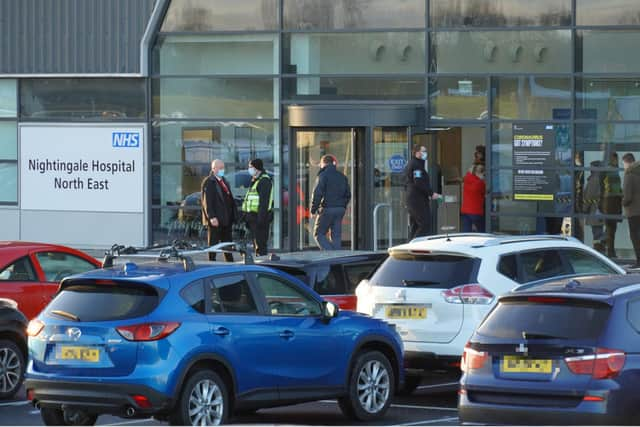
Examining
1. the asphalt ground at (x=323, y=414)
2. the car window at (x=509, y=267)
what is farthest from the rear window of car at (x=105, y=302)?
the car window at (x=509, y=267)

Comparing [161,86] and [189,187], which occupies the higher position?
[161,86]

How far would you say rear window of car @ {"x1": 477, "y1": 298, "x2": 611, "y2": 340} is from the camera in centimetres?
938

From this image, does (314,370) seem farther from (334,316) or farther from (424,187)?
(424,187)

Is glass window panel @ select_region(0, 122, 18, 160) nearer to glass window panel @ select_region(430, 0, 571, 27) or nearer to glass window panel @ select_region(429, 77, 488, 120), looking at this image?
glass window panel @ select_region(429, 77, 488, 120)

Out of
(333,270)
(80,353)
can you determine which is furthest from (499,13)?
(80,353)

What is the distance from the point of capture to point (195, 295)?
1094 centimetres

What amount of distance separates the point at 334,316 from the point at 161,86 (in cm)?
1426

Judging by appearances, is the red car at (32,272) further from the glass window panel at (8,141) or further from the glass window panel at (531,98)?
the glass window panel at (8,141)

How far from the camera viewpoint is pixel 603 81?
22891 millimetres

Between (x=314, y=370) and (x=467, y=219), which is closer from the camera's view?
(x=314, y=370)

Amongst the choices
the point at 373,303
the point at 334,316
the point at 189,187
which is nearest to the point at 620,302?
the point at 334,316

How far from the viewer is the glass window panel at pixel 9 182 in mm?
26391

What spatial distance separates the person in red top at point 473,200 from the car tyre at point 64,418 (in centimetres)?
1275

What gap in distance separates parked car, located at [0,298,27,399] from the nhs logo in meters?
11.9
